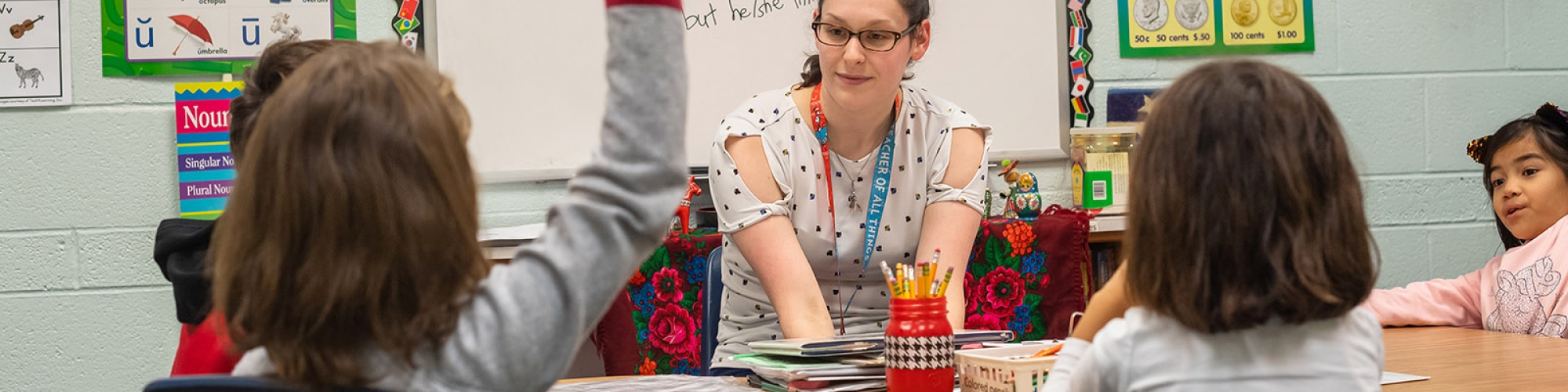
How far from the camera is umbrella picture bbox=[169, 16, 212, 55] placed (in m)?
2.87

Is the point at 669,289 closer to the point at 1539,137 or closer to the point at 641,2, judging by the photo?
the point at 1539,137

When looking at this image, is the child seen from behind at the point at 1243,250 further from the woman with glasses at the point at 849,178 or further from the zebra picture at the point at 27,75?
the zebra picture at the point at 27,75

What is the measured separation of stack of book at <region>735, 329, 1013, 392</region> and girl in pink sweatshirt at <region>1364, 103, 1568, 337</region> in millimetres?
1110

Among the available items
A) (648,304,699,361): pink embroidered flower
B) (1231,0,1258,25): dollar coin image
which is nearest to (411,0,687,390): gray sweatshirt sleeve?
(648,304,699,361): pink embroidered flower

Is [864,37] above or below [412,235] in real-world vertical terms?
above

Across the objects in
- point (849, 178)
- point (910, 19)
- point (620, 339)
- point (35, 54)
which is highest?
point (35, 54)

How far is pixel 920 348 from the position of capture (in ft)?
3.90

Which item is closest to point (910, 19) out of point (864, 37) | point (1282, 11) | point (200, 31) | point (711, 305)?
point (864, 37)

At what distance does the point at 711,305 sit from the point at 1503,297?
4.54 ft

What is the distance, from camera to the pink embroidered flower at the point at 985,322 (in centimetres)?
273

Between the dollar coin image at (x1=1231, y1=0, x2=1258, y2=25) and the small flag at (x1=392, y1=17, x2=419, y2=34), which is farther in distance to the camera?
the dollar coin image at (x1=1231, y1=0, x2=1258, y2=25)

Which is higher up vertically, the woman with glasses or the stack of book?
the woman with glasses

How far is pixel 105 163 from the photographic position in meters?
2.89

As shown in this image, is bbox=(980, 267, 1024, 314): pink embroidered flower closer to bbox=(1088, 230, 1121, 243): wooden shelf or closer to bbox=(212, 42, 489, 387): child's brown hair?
bbox=(1088, 230, 1121, 243): wooden shelf
